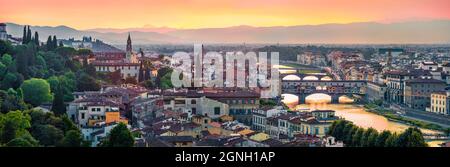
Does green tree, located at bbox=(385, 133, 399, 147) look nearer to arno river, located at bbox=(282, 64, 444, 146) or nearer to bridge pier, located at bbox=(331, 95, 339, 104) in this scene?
arno river, located at bbox=(282, 64, 444, 146)

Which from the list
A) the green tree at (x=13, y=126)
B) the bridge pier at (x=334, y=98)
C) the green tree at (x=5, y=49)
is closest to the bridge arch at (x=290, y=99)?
the bridge pier at (x=334, y=98)

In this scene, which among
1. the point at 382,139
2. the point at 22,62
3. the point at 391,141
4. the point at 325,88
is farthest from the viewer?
the point at 325,88

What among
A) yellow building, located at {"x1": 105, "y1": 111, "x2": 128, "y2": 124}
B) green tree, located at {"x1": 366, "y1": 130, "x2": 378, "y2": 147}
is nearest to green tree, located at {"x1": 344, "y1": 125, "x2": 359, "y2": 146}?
green tree, located at {"x1": 366, "y1": 130, "x2": 378, "y2": 147}

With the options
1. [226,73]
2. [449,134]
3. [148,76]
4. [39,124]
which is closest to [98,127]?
[39,124]

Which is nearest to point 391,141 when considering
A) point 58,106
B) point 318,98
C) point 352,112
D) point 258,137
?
point 258,137

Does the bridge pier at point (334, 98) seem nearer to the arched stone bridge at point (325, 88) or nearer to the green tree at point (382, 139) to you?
the arched stone bridge at point (325, 88)

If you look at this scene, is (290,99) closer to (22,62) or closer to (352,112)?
(352,112)

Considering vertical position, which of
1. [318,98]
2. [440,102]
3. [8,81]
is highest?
[8,81]
